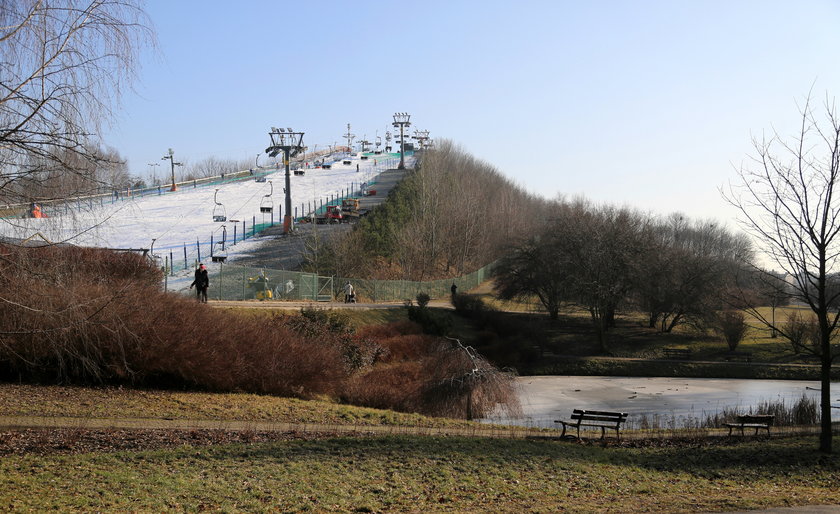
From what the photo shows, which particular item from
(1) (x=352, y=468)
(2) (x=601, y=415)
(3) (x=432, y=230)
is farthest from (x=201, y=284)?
(3) (x=432, y=230)

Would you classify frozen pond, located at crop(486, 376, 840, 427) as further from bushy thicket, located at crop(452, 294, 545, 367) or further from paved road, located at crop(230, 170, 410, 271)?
paved road, located at crop(230, 170, 410, 271)

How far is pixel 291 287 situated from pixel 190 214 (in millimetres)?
50309

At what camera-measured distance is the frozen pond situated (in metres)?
32.1

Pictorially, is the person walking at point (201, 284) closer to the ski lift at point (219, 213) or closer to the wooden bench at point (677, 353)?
the wooden bench at point (677, 353)

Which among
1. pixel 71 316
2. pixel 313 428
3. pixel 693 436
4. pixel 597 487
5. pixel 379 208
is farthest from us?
pixel 379 208

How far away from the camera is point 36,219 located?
1013 cm

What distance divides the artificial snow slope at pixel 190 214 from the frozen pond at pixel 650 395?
1927 cm

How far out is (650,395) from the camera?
38938 millimetres

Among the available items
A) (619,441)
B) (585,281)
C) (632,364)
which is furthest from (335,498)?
(585,281)

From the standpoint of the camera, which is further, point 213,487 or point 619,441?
point 619,441

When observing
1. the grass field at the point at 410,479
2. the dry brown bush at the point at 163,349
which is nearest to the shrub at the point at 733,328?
the dry brown bush at the point at 163,349

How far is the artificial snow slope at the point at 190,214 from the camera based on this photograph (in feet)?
33.9

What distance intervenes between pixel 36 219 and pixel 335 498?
580 cm

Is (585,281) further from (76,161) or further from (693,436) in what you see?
(76,161)
